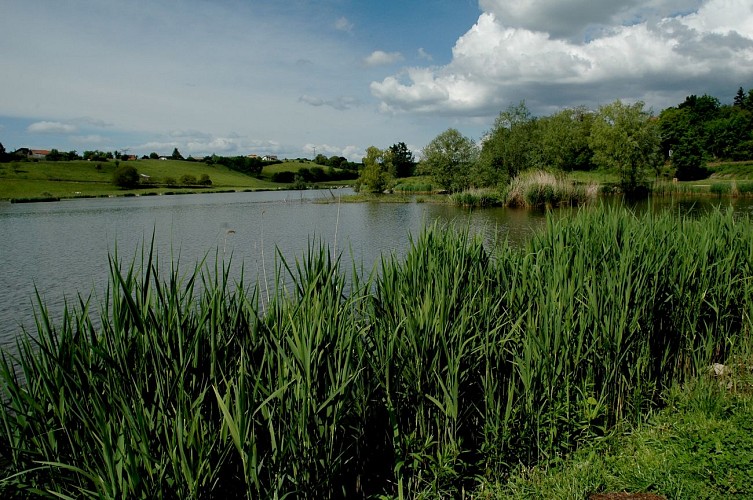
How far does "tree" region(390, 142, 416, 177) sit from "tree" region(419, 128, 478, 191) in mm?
43939

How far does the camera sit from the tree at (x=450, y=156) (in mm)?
44906

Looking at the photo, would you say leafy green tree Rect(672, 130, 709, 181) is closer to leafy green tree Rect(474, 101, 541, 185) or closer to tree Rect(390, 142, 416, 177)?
leafy green tree Rect(474, 101, 541, 185)

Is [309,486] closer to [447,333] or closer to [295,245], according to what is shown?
[447,333]

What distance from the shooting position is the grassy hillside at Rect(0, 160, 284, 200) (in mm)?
62453

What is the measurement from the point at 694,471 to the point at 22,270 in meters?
16.4

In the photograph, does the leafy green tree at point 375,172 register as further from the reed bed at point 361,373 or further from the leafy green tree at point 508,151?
the reed bed at point 361,373

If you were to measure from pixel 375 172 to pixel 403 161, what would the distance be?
49879 mm

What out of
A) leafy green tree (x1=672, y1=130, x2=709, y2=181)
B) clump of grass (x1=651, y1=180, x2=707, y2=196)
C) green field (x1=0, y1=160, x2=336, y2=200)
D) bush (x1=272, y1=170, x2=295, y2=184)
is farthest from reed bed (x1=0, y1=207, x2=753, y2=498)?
bush (x1=272, y1=170, x2=295, y2=184)


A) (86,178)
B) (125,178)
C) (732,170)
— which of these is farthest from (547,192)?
(86,178)

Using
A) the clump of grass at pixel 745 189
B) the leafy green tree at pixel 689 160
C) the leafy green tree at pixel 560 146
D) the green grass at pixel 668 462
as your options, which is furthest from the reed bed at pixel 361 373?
the leafy green tree at pixel 689 160

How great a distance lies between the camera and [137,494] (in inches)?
83.7

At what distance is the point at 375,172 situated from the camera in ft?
169

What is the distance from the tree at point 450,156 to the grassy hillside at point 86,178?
148 feet

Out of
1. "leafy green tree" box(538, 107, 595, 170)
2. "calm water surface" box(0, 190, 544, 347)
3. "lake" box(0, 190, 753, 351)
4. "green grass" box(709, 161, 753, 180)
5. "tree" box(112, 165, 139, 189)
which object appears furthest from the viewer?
"tree" box(112, 165, 139, 189)
